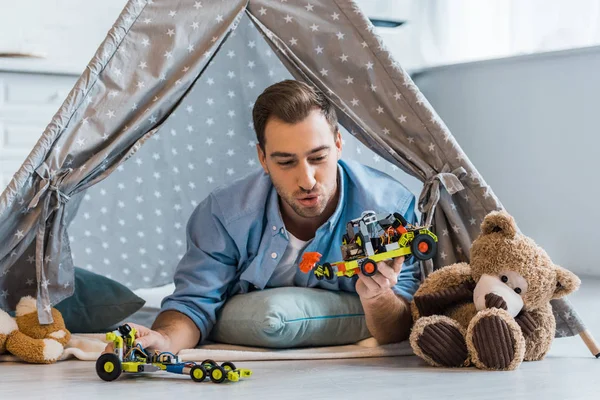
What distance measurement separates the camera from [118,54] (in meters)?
2.08

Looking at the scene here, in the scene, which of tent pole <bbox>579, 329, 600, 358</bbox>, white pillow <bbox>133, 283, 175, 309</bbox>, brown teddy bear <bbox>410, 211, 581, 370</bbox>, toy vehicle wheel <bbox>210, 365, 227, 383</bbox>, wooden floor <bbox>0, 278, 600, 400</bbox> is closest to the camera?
wooden floor <bbox>0, 278, 600, 400</bbox>

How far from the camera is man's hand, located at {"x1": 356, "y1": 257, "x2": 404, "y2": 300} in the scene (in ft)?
5.96

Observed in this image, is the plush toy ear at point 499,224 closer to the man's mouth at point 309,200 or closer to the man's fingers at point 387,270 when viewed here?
the man's fingers at point 387,270

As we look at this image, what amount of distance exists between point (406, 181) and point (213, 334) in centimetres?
83

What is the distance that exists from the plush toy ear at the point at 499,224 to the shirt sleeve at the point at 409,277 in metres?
0.26

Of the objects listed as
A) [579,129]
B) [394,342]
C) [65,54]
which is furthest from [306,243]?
[65,54]

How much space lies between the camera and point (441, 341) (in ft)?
6.10

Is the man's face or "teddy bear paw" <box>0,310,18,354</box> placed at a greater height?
the man's face

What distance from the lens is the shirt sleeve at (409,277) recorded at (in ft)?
6.92

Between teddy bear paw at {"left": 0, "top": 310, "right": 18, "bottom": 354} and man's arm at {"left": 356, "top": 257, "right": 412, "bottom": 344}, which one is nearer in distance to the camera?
man's arm at {"left": 356, "top": 257, "right": 412, "bottom": 344}

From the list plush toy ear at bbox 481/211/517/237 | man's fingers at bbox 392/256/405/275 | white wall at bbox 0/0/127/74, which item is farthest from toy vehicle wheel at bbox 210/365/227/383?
white wall at bbox 0/0/127/74

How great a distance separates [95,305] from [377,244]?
101 centimetres

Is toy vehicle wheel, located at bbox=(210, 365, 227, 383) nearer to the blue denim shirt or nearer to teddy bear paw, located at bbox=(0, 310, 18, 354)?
the blue denim shirt

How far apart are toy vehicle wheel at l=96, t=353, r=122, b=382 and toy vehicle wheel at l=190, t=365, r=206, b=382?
14cm
